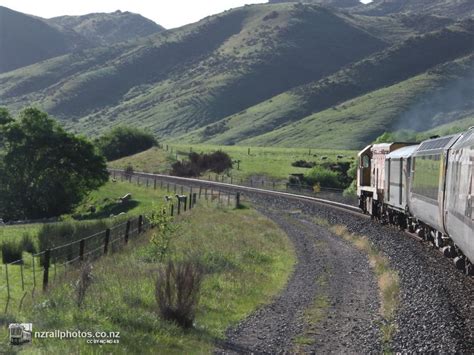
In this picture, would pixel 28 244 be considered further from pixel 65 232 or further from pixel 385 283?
pixel 385 283

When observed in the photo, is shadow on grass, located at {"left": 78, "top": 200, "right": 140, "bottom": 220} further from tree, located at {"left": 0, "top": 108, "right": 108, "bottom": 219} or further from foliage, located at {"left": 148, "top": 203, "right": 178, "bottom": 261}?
foliage, located at {"left": 148, "top": 203, "right": 178, "bottom": 261}

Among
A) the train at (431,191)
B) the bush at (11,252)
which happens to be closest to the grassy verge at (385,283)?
the train at (431,191)

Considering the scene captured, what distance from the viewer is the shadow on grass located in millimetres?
47750

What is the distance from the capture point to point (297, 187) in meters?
74.7

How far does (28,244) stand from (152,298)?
47.2 ft

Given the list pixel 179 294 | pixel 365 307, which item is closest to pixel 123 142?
pixel 365 307

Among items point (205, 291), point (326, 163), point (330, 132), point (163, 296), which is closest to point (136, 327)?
point (163, 296)

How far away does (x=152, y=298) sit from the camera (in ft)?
51.4

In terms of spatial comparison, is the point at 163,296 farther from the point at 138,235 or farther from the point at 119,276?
the point at 138,235

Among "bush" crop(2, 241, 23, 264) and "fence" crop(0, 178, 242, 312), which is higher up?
"fence" crop(0, 178, 242, 312)

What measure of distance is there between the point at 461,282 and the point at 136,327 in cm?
896

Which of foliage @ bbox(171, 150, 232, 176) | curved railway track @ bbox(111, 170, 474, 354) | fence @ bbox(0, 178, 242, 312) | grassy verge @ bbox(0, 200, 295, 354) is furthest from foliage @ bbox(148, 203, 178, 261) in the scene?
foliage @ bbox(171, 150, 232, 176)

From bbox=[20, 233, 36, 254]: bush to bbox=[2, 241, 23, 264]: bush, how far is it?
1.35 ft

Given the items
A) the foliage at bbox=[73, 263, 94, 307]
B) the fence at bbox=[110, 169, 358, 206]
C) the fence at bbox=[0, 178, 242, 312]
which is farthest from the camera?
the fence at bbox=[110, 169, 358, 206]
